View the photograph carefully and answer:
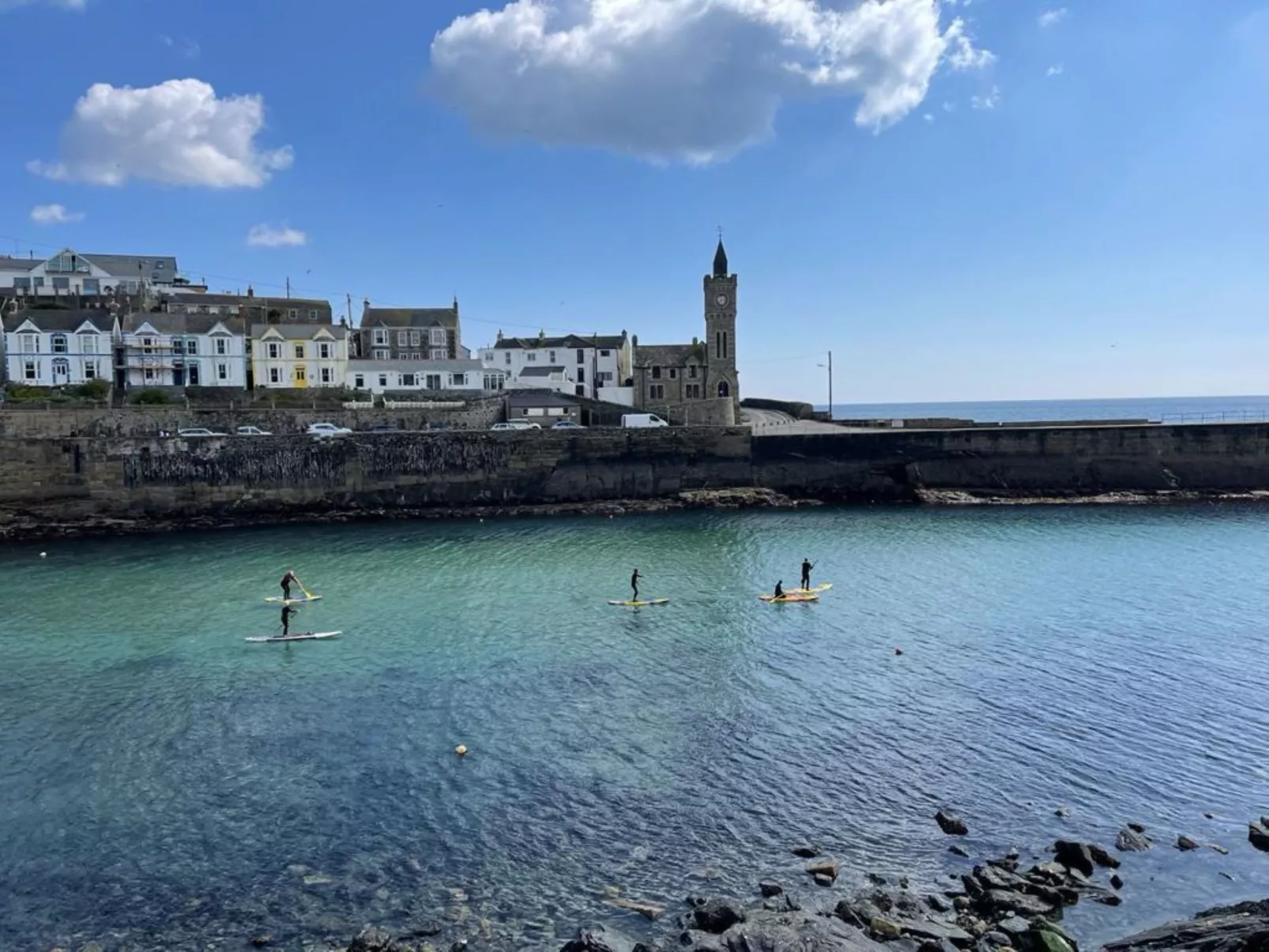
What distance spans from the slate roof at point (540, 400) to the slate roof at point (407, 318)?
540 inches

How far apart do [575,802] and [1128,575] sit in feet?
81.3

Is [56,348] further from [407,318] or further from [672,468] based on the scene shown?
[672,468]

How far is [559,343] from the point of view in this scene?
7256cm

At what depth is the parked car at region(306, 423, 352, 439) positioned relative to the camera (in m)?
47.9

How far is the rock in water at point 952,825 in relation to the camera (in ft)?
43.2

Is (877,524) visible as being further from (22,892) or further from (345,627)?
(22,892)

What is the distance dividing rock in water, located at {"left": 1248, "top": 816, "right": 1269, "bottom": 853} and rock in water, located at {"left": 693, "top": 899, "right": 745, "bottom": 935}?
804 centimetres

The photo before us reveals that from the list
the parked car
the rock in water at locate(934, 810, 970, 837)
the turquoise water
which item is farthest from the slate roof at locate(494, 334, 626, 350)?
the rock in water at locate(934, 810, 970, 837)

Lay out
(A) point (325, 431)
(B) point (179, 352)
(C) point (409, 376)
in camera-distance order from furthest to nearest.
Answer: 1. (C) point (409, 376)
2. (B) point (179, 352)
3. (A) point (325, 431)

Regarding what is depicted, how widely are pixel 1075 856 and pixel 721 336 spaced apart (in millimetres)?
55654

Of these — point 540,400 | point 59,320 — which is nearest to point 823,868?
point 540,400

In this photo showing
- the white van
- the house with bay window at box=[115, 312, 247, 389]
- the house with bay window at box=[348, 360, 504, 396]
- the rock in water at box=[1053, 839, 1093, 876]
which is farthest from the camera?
the house with bay window at box=[348, 360, 504, 396]

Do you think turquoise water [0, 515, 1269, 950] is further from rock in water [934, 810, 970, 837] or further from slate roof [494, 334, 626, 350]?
slate roof [494, 334, 626, 350]

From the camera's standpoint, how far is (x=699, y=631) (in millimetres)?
24047
